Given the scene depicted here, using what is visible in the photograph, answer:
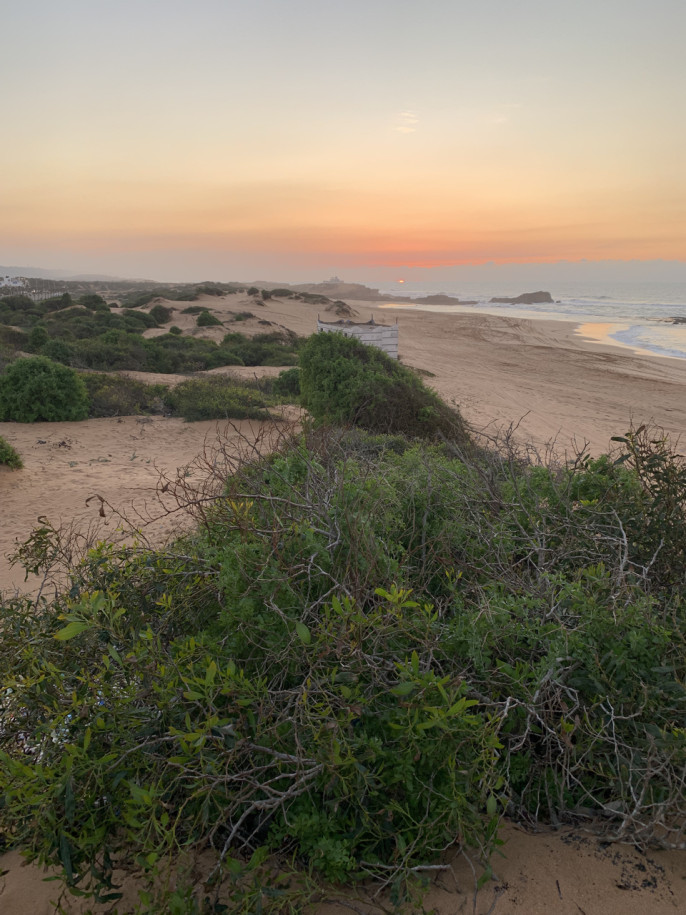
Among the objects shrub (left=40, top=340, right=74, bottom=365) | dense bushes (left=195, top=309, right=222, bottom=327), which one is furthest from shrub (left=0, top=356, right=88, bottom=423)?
dense bushes (left=195, top=309, right=222, bottom=327)

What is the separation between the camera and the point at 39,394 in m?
10.5

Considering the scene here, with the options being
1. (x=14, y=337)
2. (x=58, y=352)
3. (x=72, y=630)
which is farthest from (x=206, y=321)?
(x=72, y=630)

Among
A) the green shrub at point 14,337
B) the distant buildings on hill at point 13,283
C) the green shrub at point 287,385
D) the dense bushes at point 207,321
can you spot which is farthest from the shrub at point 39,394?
the distant buildings on hill at point 13,283

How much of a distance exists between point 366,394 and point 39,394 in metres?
6.55

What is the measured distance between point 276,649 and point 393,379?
692 centimetres

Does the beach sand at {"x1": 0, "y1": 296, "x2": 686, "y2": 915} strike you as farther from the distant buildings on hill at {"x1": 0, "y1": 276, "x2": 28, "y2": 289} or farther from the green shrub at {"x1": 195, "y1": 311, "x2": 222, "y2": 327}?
the distant buildings on hill at {"x1": 0, "y1": 276, "x2": 28, "y2": 289}

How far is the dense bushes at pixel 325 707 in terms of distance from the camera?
1696 mm

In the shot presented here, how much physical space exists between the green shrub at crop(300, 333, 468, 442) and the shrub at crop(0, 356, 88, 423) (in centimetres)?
504

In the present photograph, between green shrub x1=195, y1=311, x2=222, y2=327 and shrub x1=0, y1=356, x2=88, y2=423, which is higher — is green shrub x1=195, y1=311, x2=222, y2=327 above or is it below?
above

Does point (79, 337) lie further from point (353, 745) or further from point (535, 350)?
point (353, 745)

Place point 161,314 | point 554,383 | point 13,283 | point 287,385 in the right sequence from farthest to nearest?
point 13,283 → point 161,314 → point 554,383 → point 287,385

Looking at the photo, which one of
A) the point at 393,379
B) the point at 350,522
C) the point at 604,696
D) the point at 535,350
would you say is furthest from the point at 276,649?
the point at 535,350

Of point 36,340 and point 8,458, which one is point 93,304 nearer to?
point 36,340

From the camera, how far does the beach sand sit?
180 centimetres
